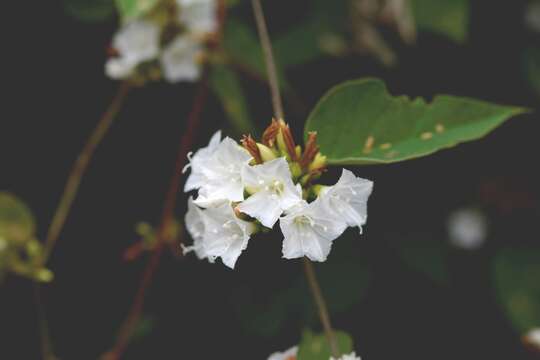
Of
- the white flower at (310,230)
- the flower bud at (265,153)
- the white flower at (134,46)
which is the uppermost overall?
the white flower at (134,46)

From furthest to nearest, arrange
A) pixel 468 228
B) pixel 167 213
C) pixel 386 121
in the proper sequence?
pixel 468 228
pixel 167 213
pixel 386 121

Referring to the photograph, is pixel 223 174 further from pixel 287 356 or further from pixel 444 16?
pixel 444 16

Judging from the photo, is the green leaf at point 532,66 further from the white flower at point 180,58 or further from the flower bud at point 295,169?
the flower bud at point 295,169

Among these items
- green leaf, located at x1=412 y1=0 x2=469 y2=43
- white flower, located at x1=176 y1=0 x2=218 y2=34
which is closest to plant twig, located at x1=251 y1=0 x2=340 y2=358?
white flower, located at x1=176 y1=0 x2=218 y2=34

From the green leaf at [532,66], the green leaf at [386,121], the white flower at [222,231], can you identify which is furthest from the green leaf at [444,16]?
the white flower at [222,231]

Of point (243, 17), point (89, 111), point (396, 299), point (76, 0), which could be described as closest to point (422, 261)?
point (396, 299)

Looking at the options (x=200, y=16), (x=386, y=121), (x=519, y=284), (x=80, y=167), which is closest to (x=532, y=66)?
(x=519, y=284)

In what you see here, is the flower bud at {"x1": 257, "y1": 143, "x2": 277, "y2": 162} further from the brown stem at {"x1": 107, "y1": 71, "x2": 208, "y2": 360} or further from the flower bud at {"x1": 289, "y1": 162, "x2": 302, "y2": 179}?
the brown stem at {"x1": 107, "y1": 71, "x2": 208, "y2": 360}
